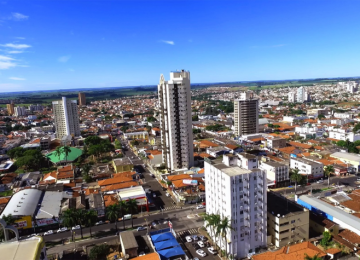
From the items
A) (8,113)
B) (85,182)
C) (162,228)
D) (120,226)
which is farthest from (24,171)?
(8,113)

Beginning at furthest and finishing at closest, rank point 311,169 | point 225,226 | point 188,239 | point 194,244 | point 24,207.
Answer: point 311,169, point 24,207, point 188,239, point 194,244, point 225,226

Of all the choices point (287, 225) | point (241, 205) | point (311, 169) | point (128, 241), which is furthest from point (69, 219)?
point (311, 169)

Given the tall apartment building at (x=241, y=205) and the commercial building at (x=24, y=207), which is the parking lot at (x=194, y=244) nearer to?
the tall apartment building at (x=241, y=205)

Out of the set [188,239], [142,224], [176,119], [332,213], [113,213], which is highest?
[176,119]

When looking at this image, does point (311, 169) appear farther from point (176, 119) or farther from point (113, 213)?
point (113, 213)

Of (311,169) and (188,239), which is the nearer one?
(188,239)

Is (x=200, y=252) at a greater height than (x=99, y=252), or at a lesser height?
lesser
